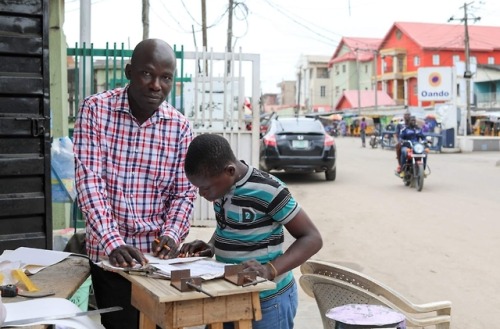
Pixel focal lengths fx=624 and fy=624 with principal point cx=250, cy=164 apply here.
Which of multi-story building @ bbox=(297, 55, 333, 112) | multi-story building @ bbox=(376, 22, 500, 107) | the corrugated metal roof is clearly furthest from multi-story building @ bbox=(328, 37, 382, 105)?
multi-story building @ bbox=(376, 22, 500, 107)

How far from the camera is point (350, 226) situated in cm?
926

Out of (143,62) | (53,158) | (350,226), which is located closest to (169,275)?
(143,62)

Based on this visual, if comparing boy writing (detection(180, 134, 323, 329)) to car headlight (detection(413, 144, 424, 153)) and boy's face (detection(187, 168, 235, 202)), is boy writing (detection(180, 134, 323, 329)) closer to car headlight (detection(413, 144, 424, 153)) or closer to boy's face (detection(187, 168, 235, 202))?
boy's face (detection(187, 168, 235, 202))

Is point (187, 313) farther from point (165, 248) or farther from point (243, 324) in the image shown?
point (165, 248)

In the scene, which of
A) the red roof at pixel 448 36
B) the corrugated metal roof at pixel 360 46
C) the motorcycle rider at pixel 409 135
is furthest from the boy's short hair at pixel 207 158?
the corrugated metal roof at pixel 360 46

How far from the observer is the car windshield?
46.7ft

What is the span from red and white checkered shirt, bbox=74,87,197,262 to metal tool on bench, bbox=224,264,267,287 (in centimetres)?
61

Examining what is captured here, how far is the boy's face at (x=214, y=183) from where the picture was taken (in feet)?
7.47

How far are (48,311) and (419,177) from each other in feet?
38.9

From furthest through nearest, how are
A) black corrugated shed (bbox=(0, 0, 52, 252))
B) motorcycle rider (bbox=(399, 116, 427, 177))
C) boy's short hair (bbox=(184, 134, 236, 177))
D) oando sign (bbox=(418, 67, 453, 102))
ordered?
oando sign (bbox=(418, 67, 453, 102)) → motorcycle rider (bbox=(399, 116, 427, 177)) → black corrugated shed (bbox=(0, 0, 52, 252)) → boy's short hair (bbox=(184, 134, 236, 177))

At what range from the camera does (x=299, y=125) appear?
14523 mm

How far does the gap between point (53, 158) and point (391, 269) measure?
144 inches

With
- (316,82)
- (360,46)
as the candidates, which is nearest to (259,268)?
(360,46)

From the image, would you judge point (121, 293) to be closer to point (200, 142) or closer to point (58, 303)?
point (58, 303)
